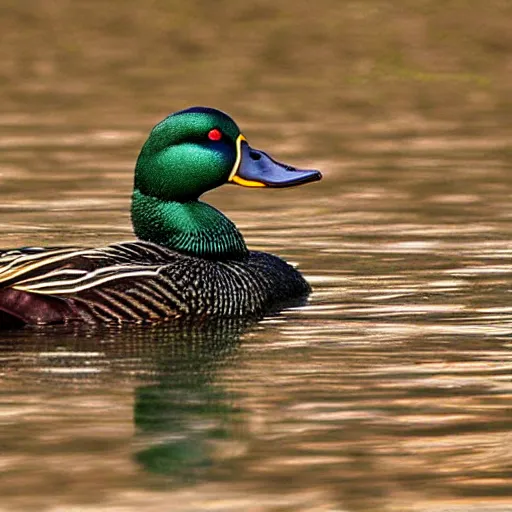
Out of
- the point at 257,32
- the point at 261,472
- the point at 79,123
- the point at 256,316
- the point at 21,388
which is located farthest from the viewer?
the point at 257,32

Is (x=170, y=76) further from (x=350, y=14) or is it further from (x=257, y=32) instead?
(x=350, y=14)

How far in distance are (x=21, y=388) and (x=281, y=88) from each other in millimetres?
14713

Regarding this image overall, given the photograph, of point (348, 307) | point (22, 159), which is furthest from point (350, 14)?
point (348, 307)

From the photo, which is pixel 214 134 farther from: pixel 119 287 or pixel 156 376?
pixel 156 376

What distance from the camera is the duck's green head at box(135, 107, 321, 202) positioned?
1286 centimetres

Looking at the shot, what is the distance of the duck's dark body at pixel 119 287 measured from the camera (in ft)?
38.5

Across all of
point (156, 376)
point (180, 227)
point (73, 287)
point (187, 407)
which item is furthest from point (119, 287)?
point (187, 407)

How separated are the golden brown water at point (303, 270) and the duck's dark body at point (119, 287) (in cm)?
20

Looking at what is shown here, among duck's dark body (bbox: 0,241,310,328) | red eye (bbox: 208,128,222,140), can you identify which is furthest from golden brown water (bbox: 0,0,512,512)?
red eye (bbox: 208,128,222,140)

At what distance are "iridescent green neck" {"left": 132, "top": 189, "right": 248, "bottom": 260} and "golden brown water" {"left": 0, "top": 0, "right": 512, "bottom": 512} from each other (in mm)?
660

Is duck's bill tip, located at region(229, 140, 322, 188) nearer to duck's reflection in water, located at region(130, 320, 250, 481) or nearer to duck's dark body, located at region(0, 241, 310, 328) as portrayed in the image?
duck's dark body, located at region(0, 241, 310, 328)

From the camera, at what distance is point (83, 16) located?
102 feet

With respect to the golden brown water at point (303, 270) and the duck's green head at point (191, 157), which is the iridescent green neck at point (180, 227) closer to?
the duck's green head at point (191, 157)

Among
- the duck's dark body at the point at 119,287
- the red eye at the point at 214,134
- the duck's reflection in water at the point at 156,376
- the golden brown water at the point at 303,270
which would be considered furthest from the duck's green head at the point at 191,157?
the duck's reflection in water at the point at 156,376
